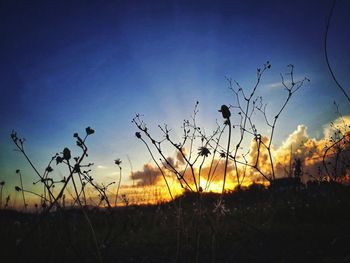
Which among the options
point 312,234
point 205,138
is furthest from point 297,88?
point 312,234

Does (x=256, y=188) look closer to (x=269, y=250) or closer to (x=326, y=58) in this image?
(x=269, y=250)

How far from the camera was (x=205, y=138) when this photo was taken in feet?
11.0

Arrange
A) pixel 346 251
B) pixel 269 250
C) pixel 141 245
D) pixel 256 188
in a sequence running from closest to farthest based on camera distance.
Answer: pixel 346 251 < pixel 269 250 < pixel 141 245 < pixel 256 188

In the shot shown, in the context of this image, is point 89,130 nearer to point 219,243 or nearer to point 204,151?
point 204,151

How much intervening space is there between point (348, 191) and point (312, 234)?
8.94ft

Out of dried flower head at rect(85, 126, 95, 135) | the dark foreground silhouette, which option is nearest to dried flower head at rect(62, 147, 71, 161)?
dried flower head at rect(85, 126, 95, 135)

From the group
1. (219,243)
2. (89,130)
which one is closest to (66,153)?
(89,130)

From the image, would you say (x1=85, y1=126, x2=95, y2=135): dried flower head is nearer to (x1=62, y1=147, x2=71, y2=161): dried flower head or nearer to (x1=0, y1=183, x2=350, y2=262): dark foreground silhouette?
(x1=62, y1=147, x2=71, y2=161): dried flower head

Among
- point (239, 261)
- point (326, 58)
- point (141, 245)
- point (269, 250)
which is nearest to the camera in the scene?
point (326, 58)

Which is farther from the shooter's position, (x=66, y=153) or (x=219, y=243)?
(x=219, y=243)

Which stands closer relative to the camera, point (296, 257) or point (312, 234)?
point (296, 257)

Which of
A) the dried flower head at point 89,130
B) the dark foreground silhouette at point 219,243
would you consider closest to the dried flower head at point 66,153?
the dried flower head at point 89,130

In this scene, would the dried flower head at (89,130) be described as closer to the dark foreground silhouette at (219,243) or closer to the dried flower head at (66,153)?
the dried flower head at (66,153)

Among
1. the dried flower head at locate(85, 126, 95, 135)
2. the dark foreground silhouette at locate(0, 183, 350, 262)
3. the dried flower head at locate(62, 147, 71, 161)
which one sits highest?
the dried flower head at locate(85, 126, 95, 135)
